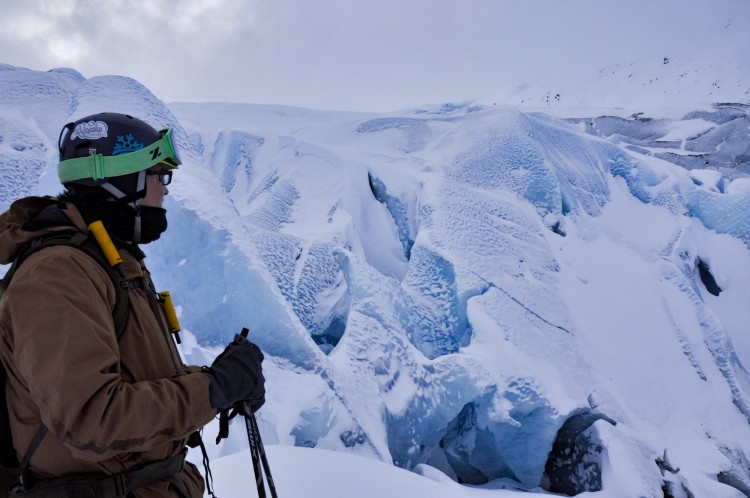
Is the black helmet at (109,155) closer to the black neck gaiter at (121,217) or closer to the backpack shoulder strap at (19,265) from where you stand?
the black neck gaiter at (121,217)

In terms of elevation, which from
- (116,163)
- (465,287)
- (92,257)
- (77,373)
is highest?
(116,163)

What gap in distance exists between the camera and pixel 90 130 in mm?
1201

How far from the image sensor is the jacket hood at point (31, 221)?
0.96m

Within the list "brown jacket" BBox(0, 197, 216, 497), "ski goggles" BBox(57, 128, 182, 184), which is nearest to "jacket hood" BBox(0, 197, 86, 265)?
"brown jacket" BBox(0, 197, 216, 497)

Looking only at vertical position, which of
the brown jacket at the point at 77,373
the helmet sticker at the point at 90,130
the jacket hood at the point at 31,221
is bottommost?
the brown jacket at the point at 77,373

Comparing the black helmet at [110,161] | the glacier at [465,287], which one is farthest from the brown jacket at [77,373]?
the glacier at [465,287]

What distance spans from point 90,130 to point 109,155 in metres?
0.09

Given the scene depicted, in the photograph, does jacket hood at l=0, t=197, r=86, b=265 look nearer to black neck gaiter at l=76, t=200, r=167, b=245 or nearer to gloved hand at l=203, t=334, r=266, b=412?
black neck gaiter at l=76, t=200, r=167, b=245

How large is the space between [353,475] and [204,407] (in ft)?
6.67

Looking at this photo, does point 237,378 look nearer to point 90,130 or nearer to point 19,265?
point 19,265

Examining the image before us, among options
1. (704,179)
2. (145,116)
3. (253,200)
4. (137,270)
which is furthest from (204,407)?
(704,179)

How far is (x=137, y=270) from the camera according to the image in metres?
1.13

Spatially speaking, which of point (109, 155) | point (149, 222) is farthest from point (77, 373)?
point (109, 155)

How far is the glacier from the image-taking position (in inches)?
175
